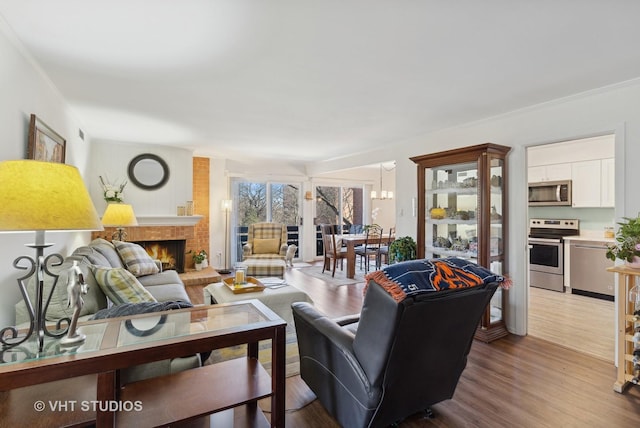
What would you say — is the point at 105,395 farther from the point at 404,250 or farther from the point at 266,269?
the point at 266,269

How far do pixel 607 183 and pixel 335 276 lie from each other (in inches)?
174

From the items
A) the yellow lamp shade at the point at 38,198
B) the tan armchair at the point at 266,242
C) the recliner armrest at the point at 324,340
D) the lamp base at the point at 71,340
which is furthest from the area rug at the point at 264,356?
the tan armchair at the point at 266,242

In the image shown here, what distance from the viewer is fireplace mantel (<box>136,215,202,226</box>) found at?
5371 millimetres

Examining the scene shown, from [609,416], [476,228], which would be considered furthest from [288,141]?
[609,416]

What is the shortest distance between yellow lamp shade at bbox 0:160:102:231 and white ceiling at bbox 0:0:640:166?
1017mm

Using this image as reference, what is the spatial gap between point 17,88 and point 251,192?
5.12 meters

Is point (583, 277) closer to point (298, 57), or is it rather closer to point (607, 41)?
point (607, 41)

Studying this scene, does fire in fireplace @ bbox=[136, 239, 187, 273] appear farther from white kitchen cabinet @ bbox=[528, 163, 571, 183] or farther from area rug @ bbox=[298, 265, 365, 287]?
white kitchen cabinet @ bbox=[528, 163, 571, 183]

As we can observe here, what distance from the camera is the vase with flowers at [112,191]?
5012mm

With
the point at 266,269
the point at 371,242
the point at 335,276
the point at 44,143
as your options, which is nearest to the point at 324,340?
the point at 44,143

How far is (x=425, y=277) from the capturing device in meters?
1.49

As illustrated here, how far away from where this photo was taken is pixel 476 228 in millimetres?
3424

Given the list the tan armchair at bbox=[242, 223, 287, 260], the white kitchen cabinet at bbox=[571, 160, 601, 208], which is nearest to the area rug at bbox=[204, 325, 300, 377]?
the tan armchair at bbox=[242, 223, 287, 260]

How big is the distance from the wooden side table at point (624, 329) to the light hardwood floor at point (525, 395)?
0.11m
